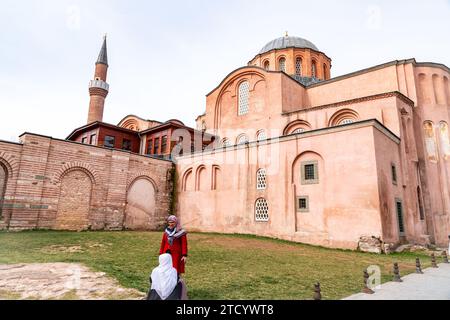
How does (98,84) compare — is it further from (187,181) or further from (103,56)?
(187,181)

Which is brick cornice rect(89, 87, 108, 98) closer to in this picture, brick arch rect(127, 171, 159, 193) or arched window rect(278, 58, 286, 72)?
brick arch rect(127, 171, 159, 193)

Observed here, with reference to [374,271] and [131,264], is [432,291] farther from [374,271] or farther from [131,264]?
[131,264]

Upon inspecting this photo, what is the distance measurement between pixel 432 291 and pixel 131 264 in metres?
6.84

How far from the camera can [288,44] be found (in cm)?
2827

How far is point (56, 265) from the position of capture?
21.9ft

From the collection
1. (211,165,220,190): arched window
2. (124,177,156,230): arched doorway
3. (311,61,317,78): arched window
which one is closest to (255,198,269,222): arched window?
(211,165,220,190): arched window

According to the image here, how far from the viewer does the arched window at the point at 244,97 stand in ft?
75.3

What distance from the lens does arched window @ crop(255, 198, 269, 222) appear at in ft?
50.6

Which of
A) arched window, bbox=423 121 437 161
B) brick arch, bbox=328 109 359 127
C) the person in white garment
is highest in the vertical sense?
brick arch, bbox=328 109 359 127

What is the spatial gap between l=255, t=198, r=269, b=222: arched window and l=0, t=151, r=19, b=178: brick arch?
1268 cm

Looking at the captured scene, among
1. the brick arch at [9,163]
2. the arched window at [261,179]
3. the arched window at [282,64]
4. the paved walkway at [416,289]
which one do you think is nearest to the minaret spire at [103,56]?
the arched window at [282,64]

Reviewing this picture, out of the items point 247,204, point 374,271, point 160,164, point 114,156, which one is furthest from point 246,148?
point 374,271

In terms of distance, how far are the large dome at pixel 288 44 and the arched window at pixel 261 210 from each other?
740 inches

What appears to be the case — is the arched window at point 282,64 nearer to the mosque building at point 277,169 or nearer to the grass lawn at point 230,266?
the mosque building at point 277,169
